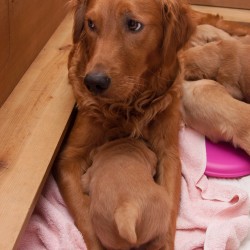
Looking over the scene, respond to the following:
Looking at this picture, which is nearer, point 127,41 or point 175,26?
point 127,41

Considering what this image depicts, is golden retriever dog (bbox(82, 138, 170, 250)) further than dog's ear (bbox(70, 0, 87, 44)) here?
No

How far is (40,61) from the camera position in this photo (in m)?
2.03

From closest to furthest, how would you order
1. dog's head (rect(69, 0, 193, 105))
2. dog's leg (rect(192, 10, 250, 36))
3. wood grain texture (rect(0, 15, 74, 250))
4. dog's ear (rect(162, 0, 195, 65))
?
wood grain texture (rect(0, 15, 74, 250)) < dog's head (rect(69, 0, 193, 105)) < dog's ear (rect(162, 0, 195, 65)) < dog's leg (rect(192, 10, 250, 36))

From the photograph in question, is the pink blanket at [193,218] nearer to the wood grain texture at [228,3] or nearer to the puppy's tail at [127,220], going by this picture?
the puppy's tail at [127,220]

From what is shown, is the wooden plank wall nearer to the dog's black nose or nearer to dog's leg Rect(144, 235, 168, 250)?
the dog's black nose

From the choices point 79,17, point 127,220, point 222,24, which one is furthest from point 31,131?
point 222,24

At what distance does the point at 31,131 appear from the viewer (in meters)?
1.65

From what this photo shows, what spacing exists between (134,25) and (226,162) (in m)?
0.75

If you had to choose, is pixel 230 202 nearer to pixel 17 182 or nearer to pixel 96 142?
pixel 96 142

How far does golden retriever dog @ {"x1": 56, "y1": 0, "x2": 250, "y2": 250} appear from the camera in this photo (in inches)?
59.4

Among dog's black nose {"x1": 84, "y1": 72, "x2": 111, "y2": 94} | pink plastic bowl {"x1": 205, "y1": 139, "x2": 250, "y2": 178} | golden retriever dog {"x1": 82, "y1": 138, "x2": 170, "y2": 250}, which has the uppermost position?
dog's black nose {"x1": 84, "y1": 72, "x2": 111, "y2": 94}

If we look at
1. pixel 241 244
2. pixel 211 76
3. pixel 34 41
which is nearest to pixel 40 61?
pixel 34 41

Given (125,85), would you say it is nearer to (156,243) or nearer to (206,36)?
(156,243)

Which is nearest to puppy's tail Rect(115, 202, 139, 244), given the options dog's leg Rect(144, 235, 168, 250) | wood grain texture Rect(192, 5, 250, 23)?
dog's leg Rect(144, 235, 168, 250)
